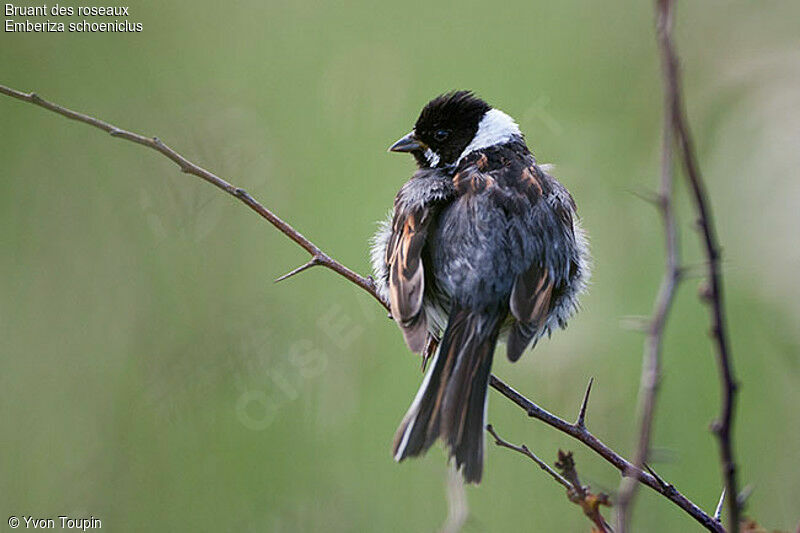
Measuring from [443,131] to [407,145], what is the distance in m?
0.16

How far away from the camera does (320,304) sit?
4.11 metres

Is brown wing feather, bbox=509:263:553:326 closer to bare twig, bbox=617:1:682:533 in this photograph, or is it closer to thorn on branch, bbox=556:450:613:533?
thorn on branch, bbox=556:450:613:533

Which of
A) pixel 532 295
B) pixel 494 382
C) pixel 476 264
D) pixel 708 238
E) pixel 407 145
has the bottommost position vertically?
pixel 708 238

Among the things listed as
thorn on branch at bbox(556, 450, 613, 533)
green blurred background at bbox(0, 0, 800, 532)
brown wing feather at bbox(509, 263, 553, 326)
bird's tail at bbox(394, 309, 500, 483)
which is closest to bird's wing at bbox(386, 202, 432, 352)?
bird's tail at bbox(394, 309, 500, 483)

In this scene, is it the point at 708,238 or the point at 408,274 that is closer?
the point at 708,238

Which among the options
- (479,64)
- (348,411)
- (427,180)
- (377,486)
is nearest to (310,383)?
(348,411)

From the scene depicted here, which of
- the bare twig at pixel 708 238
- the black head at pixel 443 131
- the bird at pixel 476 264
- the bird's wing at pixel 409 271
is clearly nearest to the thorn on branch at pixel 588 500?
the bare twig at pixel 708 238

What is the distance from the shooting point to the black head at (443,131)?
3535 millimetres

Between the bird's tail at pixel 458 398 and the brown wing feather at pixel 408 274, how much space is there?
102mm

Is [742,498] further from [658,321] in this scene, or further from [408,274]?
[408,274]

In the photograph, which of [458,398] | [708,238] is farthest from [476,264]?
[708,238]

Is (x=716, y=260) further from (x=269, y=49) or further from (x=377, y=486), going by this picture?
(x=269, y=49)

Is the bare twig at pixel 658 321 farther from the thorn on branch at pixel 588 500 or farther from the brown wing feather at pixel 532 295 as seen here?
the brown wing feather at pixel 532 295

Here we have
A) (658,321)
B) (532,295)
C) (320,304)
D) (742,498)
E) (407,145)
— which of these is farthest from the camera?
(320,304)
